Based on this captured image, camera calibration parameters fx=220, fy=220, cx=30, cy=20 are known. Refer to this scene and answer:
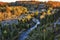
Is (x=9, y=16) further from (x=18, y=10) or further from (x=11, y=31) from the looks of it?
(x=11, y=31)

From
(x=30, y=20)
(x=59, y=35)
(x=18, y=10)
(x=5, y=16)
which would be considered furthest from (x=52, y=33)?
(x=18, y=10)

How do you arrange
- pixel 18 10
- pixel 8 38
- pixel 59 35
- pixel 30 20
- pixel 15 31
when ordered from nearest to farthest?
1. pixel 59 35
2. pixel 8 38
3. pixel 15 31
4. pixel 30 20
5. pixel 18 10

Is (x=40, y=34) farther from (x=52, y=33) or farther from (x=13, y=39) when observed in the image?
(x=13, y=39)

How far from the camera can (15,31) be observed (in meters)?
11.1

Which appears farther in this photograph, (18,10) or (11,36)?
(18,10)

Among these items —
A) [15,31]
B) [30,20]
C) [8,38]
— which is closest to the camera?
[8,38]

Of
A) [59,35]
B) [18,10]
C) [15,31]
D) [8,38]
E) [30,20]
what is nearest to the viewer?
[59,35]

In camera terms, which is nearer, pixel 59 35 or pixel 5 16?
pixel 59 35

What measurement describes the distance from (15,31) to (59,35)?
8.31ft

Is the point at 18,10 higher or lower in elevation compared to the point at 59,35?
lower

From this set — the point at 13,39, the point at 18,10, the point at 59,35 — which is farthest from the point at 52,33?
the point at 18,10

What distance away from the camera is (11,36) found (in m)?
10.4

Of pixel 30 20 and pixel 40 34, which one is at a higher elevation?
pixel 40 34

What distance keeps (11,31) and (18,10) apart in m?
6.67
